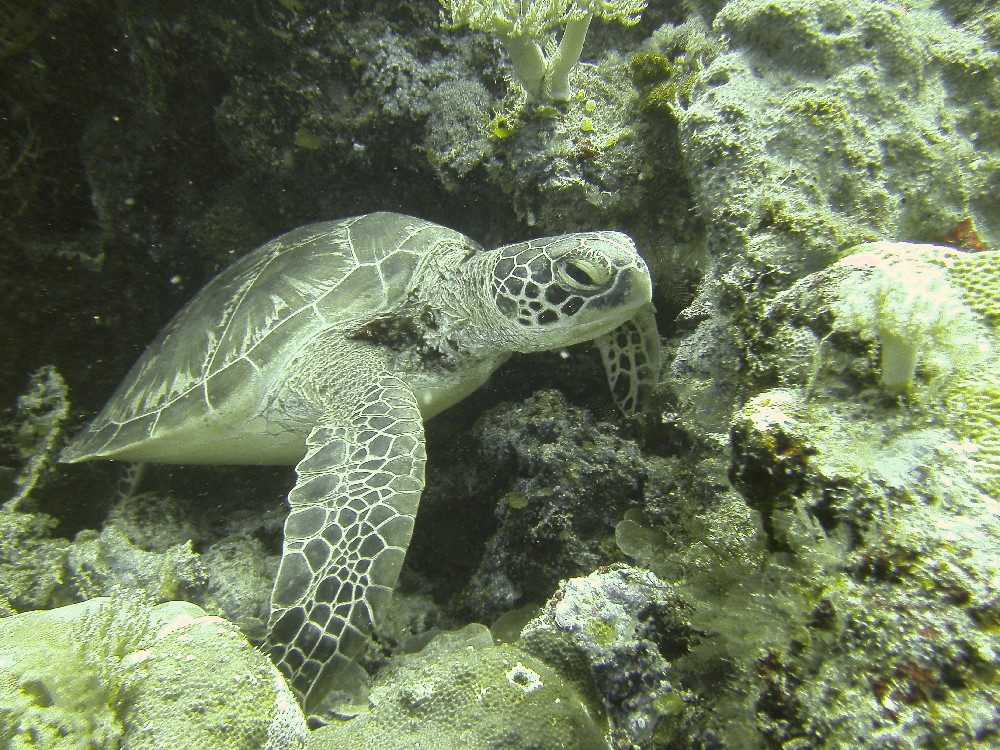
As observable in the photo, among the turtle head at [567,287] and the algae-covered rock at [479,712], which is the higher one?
the turtle head at [567,287]

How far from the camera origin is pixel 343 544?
72.5 inches

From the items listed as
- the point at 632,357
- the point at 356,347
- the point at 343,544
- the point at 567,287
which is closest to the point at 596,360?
the point at 632,357

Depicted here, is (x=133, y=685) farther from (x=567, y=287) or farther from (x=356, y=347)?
(x=567, y=287)

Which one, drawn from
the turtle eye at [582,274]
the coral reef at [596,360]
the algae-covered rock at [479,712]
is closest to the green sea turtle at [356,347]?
→ the turtle eye at [582,274]

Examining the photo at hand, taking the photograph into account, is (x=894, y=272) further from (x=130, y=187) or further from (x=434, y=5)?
(x=130, y=187)

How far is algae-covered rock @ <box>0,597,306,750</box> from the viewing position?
3.02ft

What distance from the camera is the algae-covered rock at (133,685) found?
921 mm

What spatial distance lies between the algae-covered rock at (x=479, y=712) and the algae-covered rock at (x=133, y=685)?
0.24 m

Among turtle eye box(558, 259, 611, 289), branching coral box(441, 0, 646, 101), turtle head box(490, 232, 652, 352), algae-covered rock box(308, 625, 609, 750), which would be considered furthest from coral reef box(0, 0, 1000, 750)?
turtle eye box(558, 259, 611, 289)

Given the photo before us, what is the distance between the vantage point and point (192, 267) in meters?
3.21

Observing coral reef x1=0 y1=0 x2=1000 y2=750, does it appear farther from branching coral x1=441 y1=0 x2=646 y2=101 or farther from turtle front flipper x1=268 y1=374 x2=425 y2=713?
turtle front flipper x1=268 y1=374 x2=425 y2=713

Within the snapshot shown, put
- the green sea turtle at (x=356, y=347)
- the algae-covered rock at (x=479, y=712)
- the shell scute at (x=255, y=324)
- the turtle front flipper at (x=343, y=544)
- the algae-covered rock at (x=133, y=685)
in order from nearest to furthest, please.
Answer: the algae-covered rock at (x=133, y=685), the algae-covered rock at (x=479, y=712), the turtle front flipper at (x=343, y=544), the green sea turtle at (x=356, y=347), the shell scute at (x=255, y=324)

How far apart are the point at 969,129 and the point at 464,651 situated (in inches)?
118

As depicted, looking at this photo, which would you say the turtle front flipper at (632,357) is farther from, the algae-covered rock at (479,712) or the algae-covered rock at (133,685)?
the algae-covered rock at (133,685)
